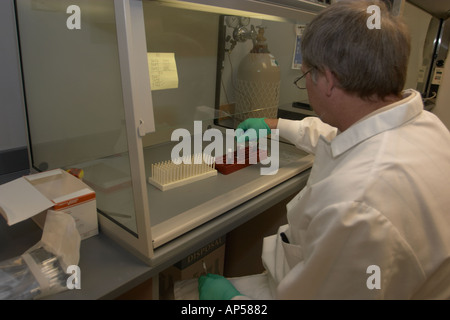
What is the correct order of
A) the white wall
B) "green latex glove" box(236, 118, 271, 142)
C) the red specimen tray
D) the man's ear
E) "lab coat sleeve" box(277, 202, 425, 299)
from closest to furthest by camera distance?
"lab coat sleeve" box(277, 202, 425, 299)
the man's ear
the white wall
the red specimen tray
"green latex glove" box(236, 118, 271, 142)

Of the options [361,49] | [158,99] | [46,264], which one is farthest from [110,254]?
[361,49]

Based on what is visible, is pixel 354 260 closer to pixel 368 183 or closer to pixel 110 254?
pixel 368 183

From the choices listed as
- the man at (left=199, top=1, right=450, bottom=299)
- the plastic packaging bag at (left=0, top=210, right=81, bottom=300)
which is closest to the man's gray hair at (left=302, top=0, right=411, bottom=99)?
the man at (left=199, top=1, right=450, bottom=299)

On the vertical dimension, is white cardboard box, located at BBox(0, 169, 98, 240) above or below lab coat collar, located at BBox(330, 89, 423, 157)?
below

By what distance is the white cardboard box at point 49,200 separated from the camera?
83 centimetres

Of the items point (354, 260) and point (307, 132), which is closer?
point (354, 260)

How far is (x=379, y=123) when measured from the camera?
2.58ft

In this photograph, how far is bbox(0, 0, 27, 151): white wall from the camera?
3.87 ft

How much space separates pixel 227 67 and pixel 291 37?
1.29 ft

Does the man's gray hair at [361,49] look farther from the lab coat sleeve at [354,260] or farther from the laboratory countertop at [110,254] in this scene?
the laboratory countertop at [110,254]

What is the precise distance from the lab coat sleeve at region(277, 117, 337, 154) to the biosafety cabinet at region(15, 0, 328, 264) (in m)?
0.12

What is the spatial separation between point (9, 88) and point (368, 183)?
53.2 inches

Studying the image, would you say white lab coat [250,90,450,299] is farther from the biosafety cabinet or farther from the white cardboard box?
the white cardboard box

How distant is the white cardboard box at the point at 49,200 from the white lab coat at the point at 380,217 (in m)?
Answer: 0.59
